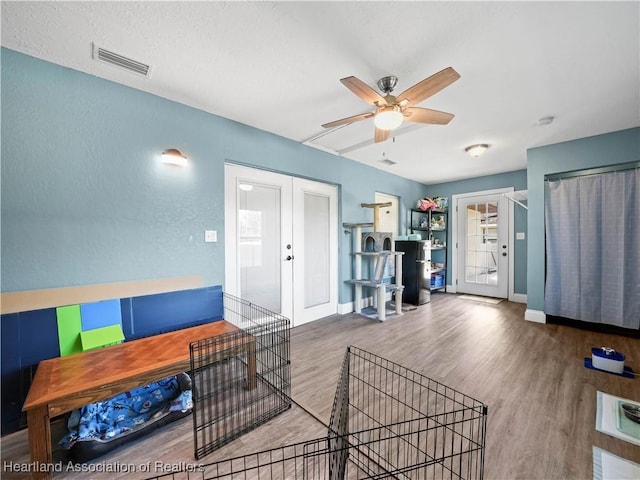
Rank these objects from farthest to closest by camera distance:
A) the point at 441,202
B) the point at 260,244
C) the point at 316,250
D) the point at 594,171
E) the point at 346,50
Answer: the point at 441,202 < the point at 316,250 < the point at 594,171 < the point at 260,244 < the point at 346,50

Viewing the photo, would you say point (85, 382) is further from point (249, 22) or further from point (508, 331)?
point (508, 331)

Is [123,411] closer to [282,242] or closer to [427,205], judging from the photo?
[282,242]

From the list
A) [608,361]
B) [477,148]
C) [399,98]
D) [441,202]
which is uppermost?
[477,148]

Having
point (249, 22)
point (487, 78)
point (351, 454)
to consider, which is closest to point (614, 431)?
point (351, 454)

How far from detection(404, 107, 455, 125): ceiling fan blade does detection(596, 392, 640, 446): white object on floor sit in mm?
2362

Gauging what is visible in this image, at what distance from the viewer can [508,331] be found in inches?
130

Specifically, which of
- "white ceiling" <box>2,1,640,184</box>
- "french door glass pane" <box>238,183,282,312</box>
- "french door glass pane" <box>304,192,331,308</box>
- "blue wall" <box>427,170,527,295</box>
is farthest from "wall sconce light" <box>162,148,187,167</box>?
"blue wall" <box>427,170,527,295</box>

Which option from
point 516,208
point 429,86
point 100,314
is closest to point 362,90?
point 429,86

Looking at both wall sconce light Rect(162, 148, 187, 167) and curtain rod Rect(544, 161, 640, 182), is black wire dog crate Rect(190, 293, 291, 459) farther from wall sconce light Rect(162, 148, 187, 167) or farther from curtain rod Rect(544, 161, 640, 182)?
curtain rod Rect(544, 161, 640, 182)

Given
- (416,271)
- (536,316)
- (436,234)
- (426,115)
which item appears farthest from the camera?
(436,234)

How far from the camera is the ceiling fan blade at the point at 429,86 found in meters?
1.60

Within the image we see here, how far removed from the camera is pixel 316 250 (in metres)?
3.77

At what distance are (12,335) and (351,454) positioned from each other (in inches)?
89.3

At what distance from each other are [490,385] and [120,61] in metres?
3.80
